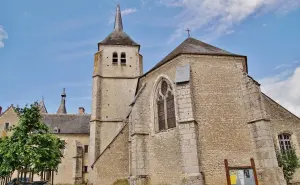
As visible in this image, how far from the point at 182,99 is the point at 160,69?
10.6ft

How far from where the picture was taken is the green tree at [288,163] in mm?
12039

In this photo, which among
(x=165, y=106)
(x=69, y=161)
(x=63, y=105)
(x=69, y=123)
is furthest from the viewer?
(x=63, y=105)

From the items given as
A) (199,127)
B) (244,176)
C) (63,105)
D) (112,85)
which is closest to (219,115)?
(199,127)

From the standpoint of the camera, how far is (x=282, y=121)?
45.2ft

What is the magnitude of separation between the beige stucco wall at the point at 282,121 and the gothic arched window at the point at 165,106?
5.81 m

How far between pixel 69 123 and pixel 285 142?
22.9 meters

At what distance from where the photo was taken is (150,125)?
44.3ft

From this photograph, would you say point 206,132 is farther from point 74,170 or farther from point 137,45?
point 74,170

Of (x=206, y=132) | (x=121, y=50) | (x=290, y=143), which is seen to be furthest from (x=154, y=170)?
(x=121, y=50)

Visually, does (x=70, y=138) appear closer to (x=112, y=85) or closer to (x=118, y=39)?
(x=112, y=85)

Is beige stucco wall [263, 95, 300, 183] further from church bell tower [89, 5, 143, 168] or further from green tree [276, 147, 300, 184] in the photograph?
church bell tower [89, 5, 143, 168]

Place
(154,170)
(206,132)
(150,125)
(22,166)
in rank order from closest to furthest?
(22,166) < (206,132) < (154,170) < (150,125)

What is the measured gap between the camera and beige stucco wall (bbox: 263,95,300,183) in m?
13.5

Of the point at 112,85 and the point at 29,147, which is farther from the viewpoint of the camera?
the point at 112,85
